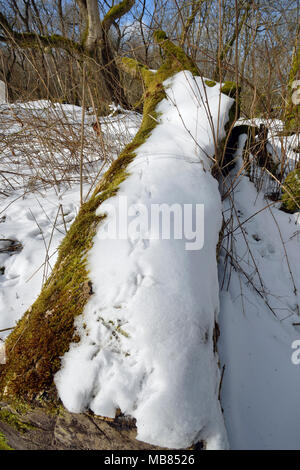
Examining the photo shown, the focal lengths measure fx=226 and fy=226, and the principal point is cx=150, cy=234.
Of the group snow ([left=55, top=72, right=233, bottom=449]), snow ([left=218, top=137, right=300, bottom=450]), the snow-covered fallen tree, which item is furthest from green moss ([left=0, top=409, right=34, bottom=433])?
snow ([left=218, top=137, right=300, bottom=450])

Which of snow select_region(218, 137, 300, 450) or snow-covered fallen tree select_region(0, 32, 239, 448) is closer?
snow-covered fallen tree select_region(0, 32, 239, 448)

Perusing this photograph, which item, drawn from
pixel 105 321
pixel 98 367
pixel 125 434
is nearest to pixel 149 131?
pixel 105 321

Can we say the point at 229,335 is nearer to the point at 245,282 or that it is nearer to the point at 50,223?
the point at 245,282

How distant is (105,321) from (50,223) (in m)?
1.47

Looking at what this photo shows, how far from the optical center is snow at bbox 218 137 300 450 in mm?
923

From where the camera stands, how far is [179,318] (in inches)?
29.1

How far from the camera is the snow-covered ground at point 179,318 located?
641 millimetres

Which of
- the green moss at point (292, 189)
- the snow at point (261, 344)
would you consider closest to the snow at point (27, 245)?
the snow at point (261, 344)

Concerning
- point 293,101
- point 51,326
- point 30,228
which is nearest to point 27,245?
point 30,228

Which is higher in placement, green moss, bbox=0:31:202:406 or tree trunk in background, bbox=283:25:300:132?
tree trunk in background, bbox=283:25:300:132

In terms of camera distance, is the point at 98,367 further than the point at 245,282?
No

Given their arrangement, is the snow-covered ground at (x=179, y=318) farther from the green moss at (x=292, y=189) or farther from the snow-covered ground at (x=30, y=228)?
the green moss at (x=292, y=189)

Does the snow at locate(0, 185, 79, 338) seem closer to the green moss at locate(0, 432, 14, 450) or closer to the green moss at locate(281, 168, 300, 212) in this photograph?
the green moss at locate(0, 432, 14, 450)
